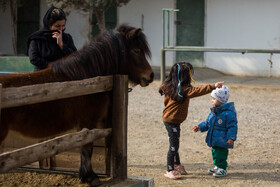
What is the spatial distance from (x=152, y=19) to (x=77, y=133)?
491 inches

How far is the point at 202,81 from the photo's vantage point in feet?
42.3

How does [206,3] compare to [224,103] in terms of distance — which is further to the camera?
[206,3]

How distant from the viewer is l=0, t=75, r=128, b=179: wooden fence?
119 inches

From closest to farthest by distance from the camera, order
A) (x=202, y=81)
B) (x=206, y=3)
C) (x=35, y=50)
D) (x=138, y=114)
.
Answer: (x=35, y=50), (x=138, y=114), (x=202, y=81), (x=206, y=3)

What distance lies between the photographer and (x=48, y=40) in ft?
14.9

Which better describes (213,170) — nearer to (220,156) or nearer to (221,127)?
(220,156)

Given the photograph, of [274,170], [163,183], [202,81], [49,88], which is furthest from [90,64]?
[202,81]

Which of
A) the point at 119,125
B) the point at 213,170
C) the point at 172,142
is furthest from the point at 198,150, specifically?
the point at 119,125

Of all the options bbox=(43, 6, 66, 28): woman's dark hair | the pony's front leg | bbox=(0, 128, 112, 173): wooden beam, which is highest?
bbox=(43, 6, 66, 28): woman's dark hair

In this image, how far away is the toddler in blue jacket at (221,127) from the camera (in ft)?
16.2

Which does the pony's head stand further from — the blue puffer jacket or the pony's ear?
the blue puffer jacket

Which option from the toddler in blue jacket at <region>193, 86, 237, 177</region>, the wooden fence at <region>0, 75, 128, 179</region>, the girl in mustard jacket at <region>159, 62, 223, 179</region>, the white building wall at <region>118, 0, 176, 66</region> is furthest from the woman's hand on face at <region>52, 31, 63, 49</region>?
the white building wall at <region>118, 0, 176, 66</region>

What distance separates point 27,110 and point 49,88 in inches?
19.3

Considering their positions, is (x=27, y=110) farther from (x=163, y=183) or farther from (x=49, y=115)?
(x=163, y=183)
